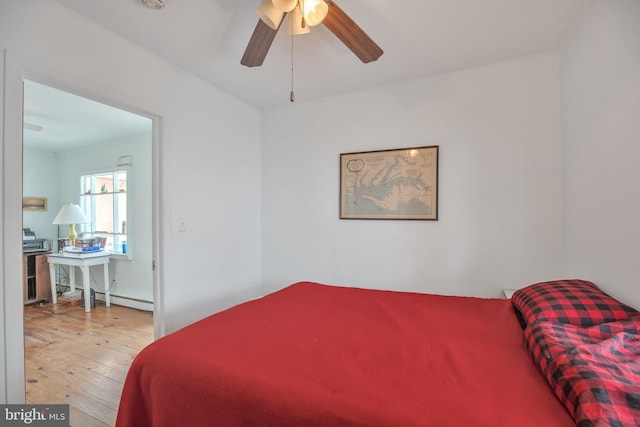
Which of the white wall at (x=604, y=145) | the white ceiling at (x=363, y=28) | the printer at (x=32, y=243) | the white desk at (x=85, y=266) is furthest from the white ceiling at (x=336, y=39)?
the printer at (x=32, y=243)

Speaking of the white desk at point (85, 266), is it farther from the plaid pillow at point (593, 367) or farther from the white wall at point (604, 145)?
the white wall at point (604, 145)

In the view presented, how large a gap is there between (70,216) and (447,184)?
4927 millimetres

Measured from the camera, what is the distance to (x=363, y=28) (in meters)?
1.78

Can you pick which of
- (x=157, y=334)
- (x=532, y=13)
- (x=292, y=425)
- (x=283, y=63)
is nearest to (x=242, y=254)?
(x=157, y=334)

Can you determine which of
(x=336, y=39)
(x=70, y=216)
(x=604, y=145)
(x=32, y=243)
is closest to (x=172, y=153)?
(x=336, y=39)

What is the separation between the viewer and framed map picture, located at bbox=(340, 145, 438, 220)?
240 centimetres

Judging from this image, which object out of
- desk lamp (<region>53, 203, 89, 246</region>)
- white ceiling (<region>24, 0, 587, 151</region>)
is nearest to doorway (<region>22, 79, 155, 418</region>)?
desk lamp (<region>53, 203, 89, 246</region>)

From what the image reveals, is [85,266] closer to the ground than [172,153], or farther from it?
closer to the ground

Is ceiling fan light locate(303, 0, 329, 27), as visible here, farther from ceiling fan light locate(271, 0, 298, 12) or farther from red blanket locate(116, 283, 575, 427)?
red blanket locate(116, 283, 575, 427)

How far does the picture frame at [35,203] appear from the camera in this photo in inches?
173

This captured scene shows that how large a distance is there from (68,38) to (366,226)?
2453 mm

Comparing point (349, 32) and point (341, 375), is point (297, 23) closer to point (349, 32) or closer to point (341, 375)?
point (349, 32)

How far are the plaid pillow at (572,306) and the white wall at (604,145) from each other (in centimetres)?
11

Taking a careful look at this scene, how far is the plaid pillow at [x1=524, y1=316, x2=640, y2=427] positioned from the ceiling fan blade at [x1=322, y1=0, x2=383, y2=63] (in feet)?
5.23
